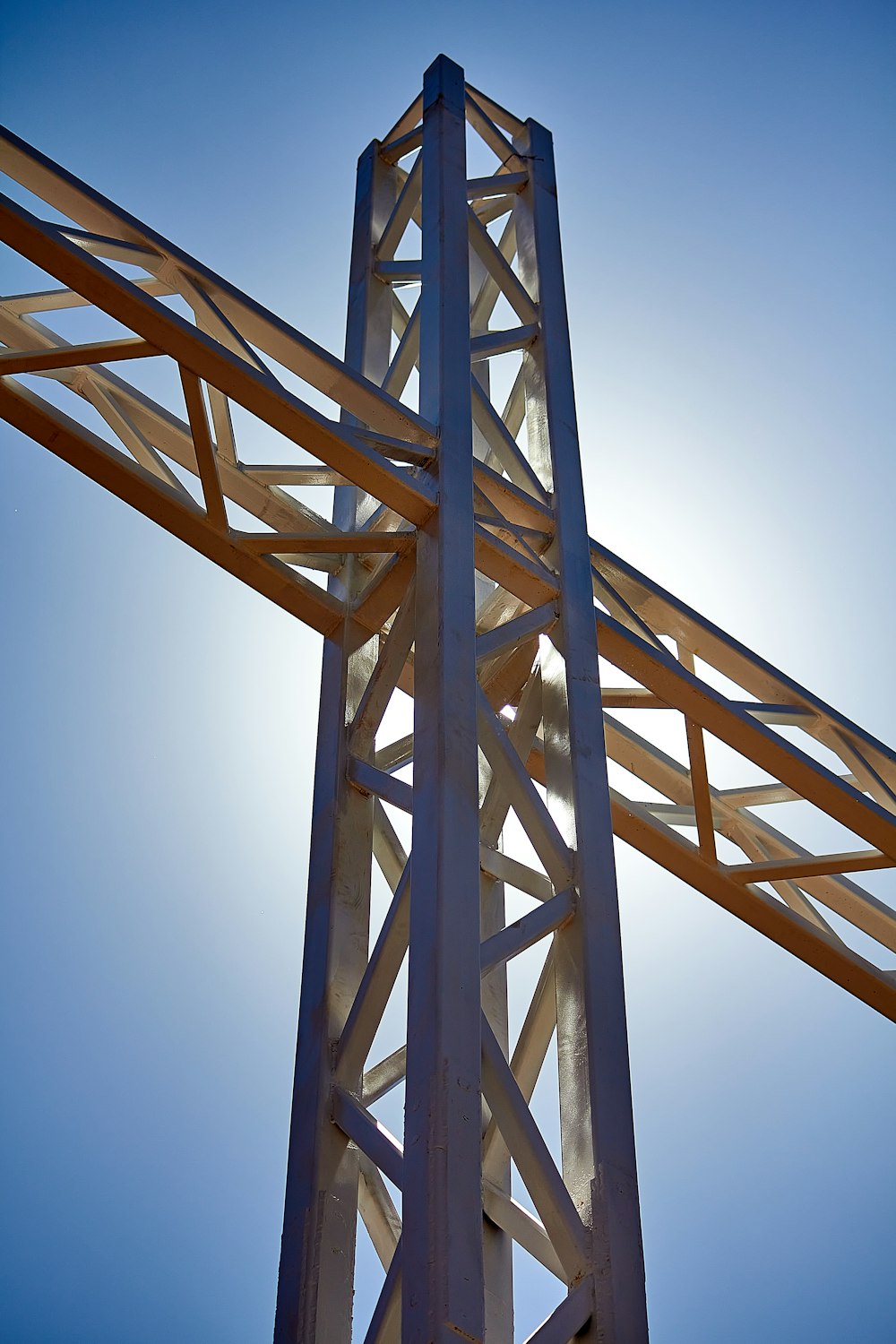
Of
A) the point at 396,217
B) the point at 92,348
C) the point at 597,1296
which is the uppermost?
the point at 396,217

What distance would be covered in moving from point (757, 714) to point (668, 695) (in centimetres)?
61

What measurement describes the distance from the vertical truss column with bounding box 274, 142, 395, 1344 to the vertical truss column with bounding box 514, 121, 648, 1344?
898mm

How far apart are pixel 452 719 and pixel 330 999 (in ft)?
4.31

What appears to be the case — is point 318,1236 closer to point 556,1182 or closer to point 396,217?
point 556,1182

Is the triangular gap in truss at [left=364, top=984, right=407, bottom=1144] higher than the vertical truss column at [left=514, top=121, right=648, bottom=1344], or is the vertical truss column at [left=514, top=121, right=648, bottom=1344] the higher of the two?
the triangular gap in truss at [left=364, top=984, right=407, bottom=1144]

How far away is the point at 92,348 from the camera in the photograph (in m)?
6.10

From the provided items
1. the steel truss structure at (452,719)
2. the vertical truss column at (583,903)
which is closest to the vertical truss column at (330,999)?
the steel truss structure at (452,719)

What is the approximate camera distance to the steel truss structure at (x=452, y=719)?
4.81 m

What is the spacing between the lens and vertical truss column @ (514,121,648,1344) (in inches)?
188

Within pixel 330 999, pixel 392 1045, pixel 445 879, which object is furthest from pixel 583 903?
pixel 392 1045

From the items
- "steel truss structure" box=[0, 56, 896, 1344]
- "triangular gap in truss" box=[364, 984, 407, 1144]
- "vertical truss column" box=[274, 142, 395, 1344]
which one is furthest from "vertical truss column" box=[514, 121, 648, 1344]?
"triangular gap in truss" box=[364, 984, 407, 1144]

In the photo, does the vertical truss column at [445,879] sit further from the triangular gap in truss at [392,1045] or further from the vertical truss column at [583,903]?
the triangular gap in truss at [392,1045]

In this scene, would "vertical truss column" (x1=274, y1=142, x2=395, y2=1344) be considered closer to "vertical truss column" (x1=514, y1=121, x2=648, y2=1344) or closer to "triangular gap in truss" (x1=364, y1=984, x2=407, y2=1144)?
"vertical truss column" (x1=514, y1=121, x2=648, y2=1344)

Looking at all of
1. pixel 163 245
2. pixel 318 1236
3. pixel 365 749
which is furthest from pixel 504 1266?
pixel 163 245
